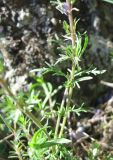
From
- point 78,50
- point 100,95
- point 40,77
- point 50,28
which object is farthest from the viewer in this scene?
point 100,95

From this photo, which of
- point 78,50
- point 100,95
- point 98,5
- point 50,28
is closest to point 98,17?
point 98,5

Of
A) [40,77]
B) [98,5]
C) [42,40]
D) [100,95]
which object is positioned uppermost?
[98,5]

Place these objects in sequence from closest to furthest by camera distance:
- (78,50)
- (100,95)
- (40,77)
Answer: (78,50), (40,77), (100,95)

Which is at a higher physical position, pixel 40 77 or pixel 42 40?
pixel 42 40

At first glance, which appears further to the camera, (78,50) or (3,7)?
(3,7)

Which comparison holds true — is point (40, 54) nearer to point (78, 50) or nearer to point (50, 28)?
point (50, 28)

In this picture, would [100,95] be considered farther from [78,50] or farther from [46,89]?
[78,50]

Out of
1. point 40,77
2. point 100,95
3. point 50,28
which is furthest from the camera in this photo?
point 100,95

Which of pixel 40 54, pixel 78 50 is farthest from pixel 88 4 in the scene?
pixel 78 50

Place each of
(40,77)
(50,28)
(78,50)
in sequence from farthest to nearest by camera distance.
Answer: (50,28), (40,77), (78,50)
